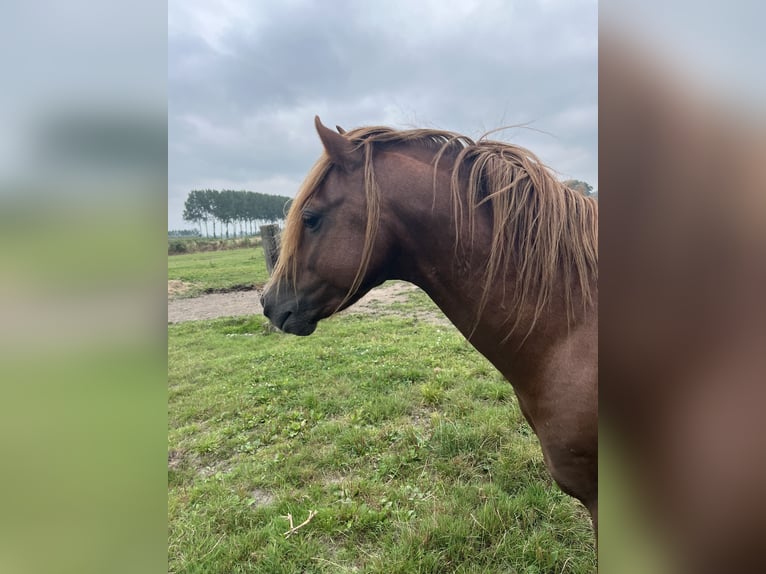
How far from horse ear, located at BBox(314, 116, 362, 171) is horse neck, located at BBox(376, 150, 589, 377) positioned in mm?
100

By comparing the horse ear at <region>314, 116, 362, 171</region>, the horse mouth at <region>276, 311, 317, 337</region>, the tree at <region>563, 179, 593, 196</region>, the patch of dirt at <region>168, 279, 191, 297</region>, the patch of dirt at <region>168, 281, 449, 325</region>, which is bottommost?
the patch of dirt at <region>168, 281, 449, 325</region>

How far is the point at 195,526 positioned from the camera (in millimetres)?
1991

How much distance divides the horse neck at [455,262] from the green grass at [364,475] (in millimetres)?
1070

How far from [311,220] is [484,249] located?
2.05 ft

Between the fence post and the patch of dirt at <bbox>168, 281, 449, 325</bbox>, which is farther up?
the fence post

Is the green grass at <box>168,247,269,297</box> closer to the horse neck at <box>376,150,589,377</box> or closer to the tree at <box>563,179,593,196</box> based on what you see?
the horse neck at <box>376,150,589,377</box>

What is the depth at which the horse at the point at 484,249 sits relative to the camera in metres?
1.20

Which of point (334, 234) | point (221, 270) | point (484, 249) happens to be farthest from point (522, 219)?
point (221, 270)

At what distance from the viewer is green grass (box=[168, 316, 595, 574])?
1.81 metres

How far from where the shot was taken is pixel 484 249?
128 centimetres
